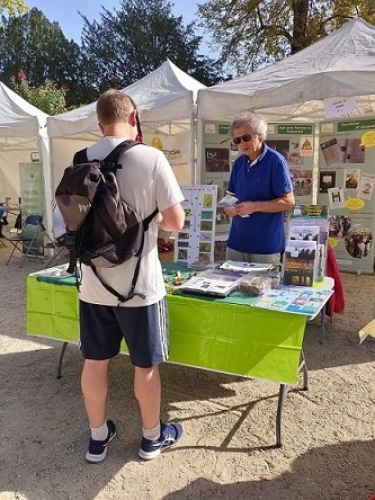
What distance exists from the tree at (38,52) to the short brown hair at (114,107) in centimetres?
2582

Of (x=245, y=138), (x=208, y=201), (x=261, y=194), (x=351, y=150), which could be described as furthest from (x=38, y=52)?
(x=261, y=194)

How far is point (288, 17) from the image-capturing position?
1266 cm

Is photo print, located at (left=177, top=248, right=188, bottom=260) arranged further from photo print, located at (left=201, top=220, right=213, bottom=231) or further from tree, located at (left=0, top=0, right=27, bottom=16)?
tree, located at (left=0, top=0, right=27, bottom=16)

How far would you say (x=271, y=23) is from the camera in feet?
41.9

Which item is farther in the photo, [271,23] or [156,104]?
[271,23]

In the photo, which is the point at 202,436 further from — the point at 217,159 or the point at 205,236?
the point at 217,159

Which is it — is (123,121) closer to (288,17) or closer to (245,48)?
(288,17)

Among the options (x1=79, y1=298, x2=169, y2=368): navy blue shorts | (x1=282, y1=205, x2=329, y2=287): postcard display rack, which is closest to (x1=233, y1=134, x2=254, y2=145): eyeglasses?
(x1=282, y1=205, x2=329, y2=287): postcard display rack

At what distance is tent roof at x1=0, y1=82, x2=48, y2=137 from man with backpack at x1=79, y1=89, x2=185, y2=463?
223 inches

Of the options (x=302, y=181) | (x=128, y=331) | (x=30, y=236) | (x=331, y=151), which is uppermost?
(x=331, y=151)

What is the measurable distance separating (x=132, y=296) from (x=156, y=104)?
4.23 m

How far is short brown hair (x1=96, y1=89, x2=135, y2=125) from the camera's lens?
5.16 ft

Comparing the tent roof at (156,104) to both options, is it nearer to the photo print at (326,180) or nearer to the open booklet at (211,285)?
the photo print at (326,180)

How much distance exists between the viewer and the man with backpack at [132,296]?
5.16ft
